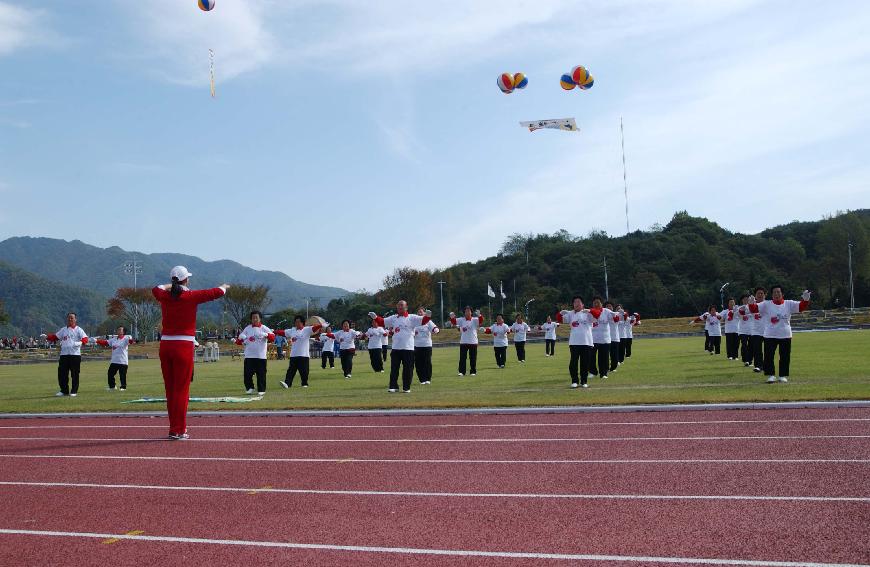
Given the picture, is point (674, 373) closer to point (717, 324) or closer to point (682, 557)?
point (717, 324)

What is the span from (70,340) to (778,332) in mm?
17010

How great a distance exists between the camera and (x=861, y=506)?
569 cm

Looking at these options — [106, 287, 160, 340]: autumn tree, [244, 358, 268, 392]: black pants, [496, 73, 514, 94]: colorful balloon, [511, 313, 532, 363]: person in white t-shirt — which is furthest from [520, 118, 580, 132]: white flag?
[106, 287, 160, 340]: autumn tree

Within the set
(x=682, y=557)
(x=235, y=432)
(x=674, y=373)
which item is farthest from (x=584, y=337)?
(x=682, y=557)

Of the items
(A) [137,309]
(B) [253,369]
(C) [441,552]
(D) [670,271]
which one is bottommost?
(C) [441,552]

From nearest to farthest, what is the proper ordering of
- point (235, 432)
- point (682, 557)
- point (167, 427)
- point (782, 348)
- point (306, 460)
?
1. point (682, 557)
2. point (306, 460)
3. point (235, 432)
4. point (167, 427)
5. point (782, 348)

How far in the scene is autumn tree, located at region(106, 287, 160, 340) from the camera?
99562mm

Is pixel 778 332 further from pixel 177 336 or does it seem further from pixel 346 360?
pixel 346 360

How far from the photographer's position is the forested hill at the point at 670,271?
300 ft

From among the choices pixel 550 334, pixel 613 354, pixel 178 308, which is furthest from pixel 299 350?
pixel 550 334

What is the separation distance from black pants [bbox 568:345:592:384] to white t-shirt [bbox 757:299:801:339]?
3.73 meters

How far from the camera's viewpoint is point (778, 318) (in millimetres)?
15828

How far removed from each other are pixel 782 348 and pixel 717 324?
38.9 feet

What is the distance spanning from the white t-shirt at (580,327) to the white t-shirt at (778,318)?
3.66 meters
